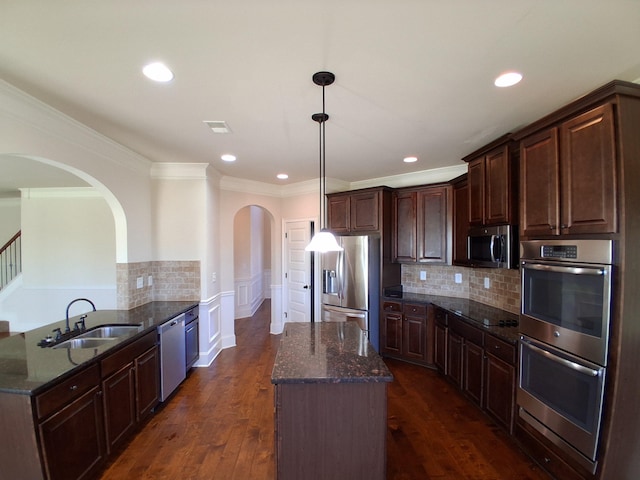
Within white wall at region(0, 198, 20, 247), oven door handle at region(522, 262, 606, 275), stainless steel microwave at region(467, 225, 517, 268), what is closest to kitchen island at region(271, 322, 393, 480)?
oven door handle at region(522, 262, 606, 275)

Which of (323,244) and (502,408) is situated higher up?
(323,244)

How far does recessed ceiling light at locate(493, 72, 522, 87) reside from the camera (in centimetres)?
174

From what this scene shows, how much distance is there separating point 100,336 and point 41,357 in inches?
27.2

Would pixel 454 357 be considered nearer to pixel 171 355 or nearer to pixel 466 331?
pixel 466 331

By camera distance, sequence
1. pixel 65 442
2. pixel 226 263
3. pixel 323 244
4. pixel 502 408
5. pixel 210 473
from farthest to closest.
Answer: pixel 226 263 < pixel 502 408 < pixel 323 244 < pixel 210 473 < pixel 65 442

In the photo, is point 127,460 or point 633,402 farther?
point 127,460

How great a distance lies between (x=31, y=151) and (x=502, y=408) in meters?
4.28

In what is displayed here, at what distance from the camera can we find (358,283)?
4047mm

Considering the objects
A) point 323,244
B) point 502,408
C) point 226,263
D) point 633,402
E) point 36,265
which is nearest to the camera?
point 633,402

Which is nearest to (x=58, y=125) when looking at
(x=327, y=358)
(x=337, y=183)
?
(x=327, y=358)

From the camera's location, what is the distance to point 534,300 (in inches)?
80.5

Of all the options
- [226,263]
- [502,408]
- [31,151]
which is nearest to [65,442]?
[31,151]

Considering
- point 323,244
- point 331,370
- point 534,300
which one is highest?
point 323,244

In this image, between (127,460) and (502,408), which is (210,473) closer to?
(127,460)
